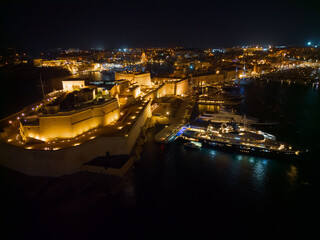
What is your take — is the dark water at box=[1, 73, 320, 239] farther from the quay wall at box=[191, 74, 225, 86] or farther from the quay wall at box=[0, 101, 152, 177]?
the quay wall at box=[191, 74, 225, 86]

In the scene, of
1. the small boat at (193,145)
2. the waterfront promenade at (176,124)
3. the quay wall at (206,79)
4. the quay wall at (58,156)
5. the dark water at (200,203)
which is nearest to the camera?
the dark water at (200,203)

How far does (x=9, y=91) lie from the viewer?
32.3 m

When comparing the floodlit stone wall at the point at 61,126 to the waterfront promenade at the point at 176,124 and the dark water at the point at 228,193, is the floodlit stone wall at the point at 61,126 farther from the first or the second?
the waterfront promenade at the point at 176,124

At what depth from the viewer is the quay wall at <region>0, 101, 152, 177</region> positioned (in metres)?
10.7

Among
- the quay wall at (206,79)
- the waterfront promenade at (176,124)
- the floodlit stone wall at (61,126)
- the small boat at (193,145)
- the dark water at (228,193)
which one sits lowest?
the dark water at (228,193)

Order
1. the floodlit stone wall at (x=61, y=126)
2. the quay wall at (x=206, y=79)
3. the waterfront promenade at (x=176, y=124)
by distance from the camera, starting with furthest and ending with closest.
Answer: the quay wall at (x=206, y=79), the waterfront promenade at (x=176, y=124), the floodlit stone wall at (x=61, y=126)

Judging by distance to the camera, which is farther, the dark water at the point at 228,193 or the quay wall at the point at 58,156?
the quay wall at the point at 58,156

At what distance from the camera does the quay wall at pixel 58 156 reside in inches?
420

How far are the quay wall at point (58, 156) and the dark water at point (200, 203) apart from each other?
1040 millimetres

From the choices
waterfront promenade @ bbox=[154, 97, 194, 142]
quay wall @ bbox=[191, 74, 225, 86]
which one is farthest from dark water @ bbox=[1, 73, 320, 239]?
quay wall @ bbox=[191, 74, 225, 86]

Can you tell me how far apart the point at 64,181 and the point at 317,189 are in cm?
1274


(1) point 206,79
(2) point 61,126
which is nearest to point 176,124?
(2) point 61,126

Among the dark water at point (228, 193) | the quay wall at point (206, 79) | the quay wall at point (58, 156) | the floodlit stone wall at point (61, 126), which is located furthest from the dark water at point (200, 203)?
the quay wall at point (206, 79)

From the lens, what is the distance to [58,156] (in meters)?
10.7
